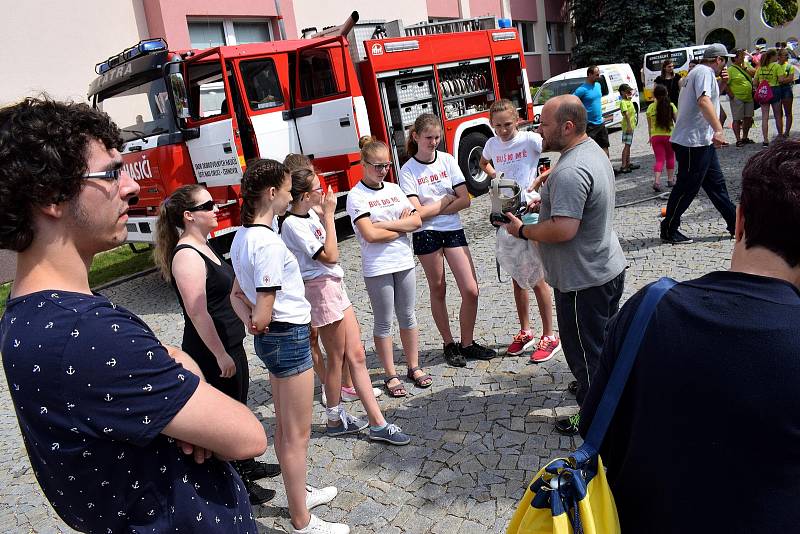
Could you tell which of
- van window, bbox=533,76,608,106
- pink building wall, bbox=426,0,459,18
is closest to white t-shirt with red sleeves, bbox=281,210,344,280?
van window, bbox=533,76,608,106

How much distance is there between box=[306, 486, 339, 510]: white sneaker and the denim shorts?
80 centimetres

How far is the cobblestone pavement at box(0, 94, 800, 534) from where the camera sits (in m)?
3.01

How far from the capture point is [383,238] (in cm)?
392

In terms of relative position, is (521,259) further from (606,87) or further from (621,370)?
(606,87)

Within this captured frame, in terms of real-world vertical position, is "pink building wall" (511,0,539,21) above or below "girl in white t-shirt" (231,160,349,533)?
above

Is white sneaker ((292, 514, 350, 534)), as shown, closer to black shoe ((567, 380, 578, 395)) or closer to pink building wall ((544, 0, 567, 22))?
black shoe ((567, 380, 578, 395))

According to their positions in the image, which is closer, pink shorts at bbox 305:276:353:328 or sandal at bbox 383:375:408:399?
pink shorts at bbox 305:276:353:328

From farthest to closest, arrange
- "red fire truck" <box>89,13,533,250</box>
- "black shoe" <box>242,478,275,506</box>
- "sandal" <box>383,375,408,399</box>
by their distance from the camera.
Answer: "red fire truck" <box>89,13,533,250</box>
"sandal" <box>383,375,408,399</box>
"black shoe" <box>242,478,275,506</box>

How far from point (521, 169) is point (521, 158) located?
85 mm

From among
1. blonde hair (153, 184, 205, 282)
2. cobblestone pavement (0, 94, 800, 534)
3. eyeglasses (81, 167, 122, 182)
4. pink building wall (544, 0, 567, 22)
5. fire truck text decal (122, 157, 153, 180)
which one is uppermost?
pink building wall (544, 0, 567, 22)

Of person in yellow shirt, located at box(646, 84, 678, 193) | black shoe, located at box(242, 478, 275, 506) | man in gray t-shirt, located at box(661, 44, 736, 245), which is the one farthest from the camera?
person in yellow shirt, located at box(646, 84, 678, 193)

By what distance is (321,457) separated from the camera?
361 centimetres

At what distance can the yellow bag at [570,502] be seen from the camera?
132cm

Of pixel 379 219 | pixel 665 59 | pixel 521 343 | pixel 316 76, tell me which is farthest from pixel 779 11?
pixel 379 219
